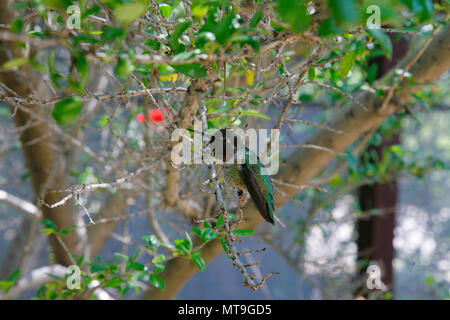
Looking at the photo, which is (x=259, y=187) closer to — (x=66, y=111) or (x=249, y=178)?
(x=249, y=178)

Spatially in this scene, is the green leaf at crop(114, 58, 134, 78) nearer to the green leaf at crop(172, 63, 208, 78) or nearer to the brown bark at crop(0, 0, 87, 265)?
the green leaf at crop(172, 63, 208, 78)

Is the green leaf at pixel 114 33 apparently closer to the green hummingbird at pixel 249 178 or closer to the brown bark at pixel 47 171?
the green hummingbird at pixel 249 178

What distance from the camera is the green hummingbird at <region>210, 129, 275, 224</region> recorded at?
111cm

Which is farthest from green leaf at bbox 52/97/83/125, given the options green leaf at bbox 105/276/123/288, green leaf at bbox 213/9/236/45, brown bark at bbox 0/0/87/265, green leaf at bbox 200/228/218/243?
brown bark at bbox 0/0/87/265

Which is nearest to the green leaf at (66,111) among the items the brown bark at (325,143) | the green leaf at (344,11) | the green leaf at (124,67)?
the green leaf at (124,67)

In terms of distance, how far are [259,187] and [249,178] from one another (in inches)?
1.5

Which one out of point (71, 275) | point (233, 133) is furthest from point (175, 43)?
point (71, 275)

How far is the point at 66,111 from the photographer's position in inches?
24.8

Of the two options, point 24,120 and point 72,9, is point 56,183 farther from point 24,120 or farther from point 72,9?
point 72,9

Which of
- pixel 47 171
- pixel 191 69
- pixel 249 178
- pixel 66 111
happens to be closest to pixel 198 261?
pixel 249 178

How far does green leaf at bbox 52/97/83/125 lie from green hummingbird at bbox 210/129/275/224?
0.54m

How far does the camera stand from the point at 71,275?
5.08ft
